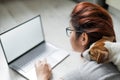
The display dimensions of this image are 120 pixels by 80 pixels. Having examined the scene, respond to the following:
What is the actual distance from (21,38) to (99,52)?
0.70 m

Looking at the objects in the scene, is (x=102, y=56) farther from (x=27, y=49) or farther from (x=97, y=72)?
(x=27, y=49)

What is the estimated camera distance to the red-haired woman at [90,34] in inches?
34.6

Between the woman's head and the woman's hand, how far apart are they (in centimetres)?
38

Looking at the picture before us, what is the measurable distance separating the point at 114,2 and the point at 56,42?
29.3 inches

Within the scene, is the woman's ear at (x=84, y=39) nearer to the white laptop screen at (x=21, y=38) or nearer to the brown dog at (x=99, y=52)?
the brown dog at (x=99, y=52)

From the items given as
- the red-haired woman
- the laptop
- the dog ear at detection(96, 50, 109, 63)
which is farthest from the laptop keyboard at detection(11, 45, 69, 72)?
the dog ear at detection(96, 50, 109, 63)

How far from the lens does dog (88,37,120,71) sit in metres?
0.88

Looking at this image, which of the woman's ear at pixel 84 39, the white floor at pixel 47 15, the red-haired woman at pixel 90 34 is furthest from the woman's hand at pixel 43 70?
the woman's ear at pixel 84 39

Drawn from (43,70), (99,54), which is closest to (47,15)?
(43,70)

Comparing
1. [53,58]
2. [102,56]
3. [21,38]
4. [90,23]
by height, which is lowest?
[53,58]

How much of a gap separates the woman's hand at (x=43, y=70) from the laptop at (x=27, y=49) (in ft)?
0.16

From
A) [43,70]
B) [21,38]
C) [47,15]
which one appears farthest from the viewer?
[47,15]

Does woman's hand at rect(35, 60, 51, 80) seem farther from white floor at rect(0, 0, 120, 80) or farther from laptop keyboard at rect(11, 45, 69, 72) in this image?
white floor at rect(0, 0, 120, 80)

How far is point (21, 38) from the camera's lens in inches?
56.5
